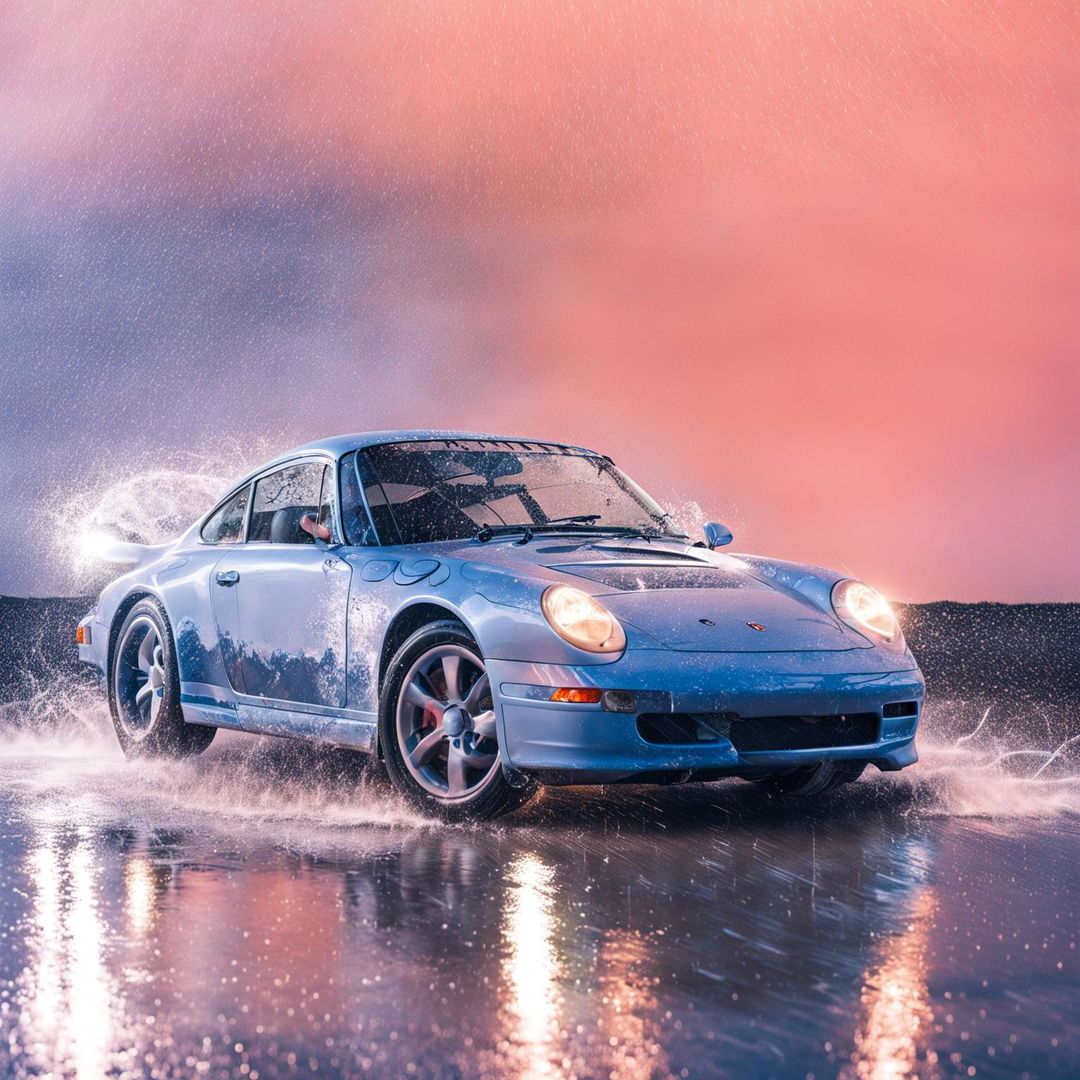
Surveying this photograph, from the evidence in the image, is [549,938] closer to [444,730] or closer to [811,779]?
[444,730]

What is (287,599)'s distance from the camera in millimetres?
6879

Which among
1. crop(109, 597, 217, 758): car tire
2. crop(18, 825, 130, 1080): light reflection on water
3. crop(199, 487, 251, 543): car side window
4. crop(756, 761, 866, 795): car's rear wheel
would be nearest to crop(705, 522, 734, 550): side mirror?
crop(756, 761, 866, 795): car's rear wheel

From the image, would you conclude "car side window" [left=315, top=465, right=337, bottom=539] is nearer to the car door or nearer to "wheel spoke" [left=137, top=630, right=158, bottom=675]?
the car door

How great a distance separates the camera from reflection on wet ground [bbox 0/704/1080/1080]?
3.14 m

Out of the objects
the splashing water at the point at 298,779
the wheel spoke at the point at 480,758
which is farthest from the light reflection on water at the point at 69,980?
the wheel spoke at the point at 480,758

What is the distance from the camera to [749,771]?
5.69 metres

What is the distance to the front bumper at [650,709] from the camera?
5.47 metres

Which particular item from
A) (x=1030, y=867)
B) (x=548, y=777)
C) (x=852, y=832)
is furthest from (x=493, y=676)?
(x=1030, y=867)

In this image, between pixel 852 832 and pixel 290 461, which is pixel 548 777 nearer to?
pixel 852 832

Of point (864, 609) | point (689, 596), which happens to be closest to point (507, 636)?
point (689, 596)

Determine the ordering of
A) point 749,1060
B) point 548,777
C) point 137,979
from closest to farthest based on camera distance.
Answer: point 749,1060
point 137,979
point 548,777

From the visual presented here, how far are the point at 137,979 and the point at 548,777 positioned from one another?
212 centimetres

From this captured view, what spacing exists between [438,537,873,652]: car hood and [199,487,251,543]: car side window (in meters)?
2.04

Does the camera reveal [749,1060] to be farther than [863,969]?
No
